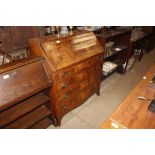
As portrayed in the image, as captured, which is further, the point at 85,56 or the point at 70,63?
the point at 85,56

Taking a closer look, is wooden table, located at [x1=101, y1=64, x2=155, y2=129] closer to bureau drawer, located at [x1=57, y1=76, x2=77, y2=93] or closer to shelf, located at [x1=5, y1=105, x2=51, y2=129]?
bureau drawer, located at [x1=57, y1=76, x2=77, y2=93]

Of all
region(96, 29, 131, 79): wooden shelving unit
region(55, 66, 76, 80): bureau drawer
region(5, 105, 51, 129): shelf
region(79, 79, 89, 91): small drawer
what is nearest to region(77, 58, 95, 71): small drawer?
region(55, 66, 76, 80): bureau drawer

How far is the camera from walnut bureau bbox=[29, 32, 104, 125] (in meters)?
1.84

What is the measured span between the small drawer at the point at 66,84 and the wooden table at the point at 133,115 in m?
0.79

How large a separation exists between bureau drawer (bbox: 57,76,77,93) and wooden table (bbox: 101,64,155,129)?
79 centimetres

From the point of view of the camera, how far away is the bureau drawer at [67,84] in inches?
77.0

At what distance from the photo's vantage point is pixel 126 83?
3.54m

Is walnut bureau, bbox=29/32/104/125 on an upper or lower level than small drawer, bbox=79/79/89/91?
upper

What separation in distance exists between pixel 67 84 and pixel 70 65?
0.28 metres

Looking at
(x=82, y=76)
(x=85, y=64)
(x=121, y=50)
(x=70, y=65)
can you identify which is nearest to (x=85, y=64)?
(x=85, y=64)
